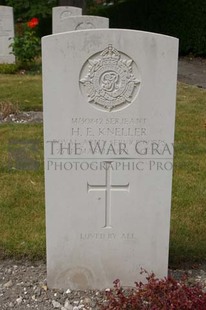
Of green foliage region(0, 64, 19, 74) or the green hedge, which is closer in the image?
green foliage region(0, 64, 19, 74)

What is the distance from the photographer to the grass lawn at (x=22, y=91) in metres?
8.38

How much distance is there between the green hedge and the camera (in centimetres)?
1698

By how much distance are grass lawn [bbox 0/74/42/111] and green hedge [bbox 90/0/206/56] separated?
779 cm

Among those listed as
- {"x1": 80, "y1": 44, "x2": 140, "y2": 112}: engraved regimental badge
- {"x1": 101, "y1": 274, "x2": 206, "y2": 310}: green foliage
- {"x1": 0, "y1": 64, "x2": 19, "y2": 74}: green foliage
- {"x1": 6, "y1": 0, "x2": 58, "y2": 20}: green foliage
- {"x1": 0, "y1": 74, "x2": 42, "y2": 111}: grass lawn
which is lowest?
{"x1": 101, "y1": 274, "x2": 206, "y2": 310}: green foliage

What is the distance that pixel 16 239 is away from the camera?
4016 millimetres

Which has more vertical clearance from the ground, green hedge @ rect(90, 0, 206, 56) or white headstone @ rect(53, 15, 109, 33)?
green hedge @ rect(90, 0, 206, 56)

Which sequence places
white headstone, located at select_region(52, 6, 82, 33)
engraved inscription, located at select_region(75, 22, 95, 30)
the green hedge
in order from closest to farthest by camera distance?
engraved inscription, located at select_region(75, 22, 95, 30) → white headstone, located at select_region(52, 6, 82, 33) → the green hedge

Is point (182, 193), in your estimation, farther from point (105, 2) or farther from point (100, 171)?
point (105, 2)

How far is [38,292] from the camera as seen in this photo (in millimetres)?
3400

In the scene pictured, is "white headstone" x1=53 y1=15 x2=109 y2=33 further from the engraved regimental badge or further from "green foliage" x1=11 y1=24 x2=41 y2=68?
the engraved regimental badge

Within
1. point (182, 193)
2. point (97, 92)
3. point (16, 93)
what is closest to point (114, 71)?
point (97, 92)

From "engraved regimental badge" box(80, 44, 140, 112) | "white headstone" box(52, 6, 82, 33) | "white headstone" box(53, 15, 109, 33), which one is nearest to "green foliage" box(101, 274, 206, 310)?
"engraved regimental badge" box(80, 44, 140, 112)

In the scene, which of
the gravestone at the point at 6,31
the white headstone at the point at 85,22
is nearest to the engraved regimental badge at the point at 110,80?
the white headstone at the point at 85,22

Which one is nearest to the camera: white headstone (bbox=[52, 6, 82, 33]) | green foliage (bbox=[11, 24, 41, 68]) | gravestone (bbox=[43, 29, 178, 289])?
gravestone (bbox=[43, 29, 178, 289])
